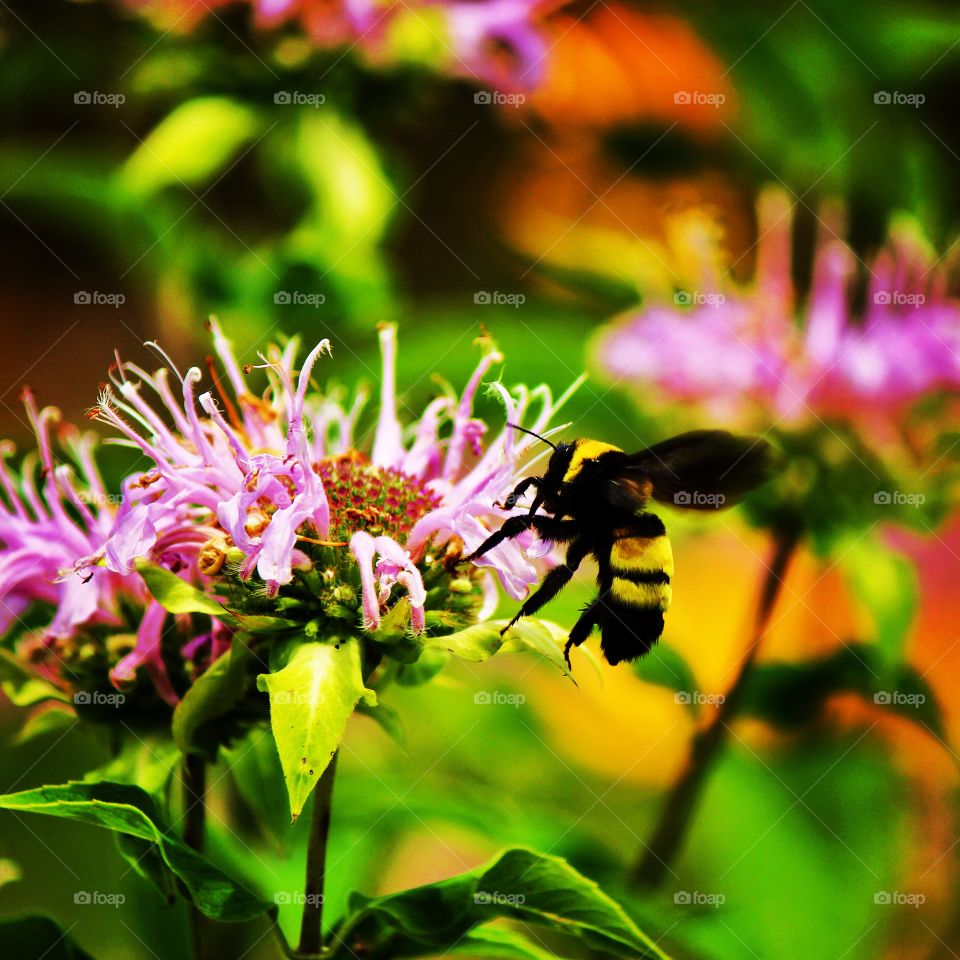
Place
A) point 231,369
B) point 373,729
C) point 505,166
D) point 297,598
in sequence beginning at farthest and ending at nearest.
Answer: point 505,166 → point 373,729 → point 231,369 → point 297,598

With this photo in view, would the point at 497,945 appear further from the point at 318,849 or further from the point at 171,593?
the point at 171,593

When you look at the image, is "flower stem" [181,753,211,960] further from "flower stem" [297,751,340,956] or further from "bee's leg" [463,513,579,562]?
"bee's leg" [463,513,579,562]

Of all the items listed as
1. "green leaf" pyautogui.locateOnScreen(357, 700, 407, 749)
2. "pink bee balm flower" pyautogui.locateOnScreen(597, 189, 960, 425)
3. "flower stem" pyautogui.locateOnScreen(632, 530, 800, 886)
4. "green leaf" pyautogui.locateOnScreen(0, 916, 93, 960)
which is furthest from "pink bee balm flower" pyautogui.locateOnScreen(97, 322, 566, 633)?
"pink bee balm flower" pyautogui.locateOnScreen(597, 189, 960, 425)

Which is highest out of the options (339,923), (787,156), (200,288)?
(787,156)

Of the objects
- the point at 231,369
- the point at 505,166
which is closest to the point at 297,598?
the point at 231,369

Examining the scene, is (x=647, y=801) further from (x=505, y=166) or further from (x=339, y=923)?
(x=505, y=166)
